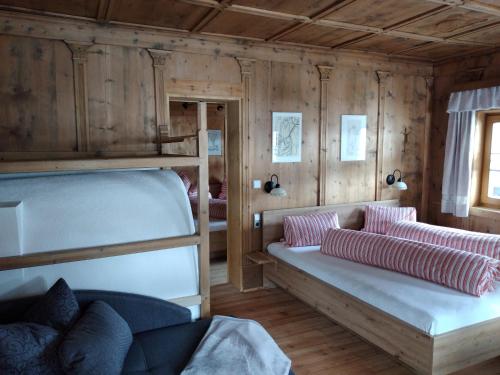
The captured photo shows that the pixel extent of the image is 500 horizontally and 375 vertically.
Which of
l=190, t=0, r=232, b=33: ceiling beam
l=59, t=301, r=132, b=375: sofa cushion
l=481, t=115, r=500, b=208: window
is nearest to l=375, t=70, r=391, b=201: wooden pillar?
l=481, t=115, r=500, b=208: window

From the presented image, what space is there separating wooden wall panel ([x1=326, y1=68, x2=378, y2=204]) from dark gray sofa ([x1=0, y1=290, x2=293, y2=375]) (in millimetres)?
2608

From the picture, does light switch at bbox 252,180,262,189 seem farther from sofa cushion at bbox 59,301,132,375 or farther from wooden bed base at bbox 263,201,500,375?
sofa cushion at bbox 59,301,132,375

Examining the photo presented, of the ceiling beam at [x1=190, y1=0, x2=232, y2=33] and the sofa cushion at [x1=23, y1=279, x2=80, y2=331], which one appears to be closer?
the sofa cushion at [x1=23, y1=279, x2=80, y2=331]

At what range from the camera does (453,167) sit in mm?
4828

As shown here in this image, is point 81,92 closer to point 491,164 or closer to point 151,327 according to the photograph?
point 151,327

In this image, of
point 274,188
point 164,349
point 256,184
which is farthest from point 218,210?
point 164,349

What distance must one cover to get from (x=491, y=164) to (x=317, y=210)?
219cm

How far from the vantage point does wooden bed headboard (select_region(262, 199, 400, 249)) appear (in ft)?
14.2

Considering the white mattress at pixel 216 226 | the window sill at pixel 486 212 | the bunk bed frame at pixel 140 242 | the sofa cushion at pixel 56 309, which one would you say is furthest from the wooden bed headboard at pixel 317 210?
the sofa cushion at pixel 56 309

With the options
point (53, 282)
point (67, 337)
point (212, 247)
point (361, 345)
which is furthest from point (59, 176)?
point (212, 247)

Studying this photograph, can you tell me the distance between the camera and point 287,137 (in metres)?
4.34

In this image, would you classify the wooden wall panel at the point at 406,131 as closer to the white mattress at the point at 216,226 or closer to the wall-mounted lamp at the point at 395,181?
the wall-mounted lamp at the point at 395,181

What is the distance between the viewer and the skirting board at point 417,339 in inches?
98.8

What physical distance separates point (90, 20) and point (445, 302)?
3.55m
